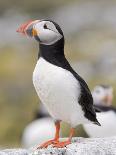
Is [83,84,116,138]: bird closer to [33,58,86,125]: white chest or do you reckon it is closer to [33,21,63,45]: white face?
[33,58,86,125]: white chest

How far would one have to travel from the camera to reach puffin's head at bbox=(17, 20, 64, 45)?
692cm

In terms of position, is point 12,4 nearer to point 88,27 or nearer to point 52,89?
point 88,27


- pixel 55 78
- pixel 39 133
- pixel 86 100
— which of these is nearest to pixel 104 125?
pixel 86 100

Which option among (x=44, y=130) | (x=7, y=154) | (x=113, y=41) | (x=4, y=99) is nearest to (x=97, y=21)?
(x=113, y=41)

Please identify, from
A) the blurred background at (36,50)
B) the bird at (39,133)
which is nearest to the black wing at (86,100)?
the bird at (39,133)

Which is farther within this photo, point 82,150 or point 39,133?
point 39,133

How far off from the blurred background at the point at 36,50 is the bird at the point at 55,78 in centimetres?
835

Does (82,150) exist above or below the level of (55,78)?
below

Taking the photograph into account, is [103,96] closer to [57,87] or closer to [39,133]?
[39,133]

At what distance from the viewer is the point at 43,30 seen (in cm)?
693

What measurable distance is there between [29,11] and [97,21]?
4.95m

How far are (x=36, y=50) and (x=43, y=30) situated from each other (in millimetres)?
22302

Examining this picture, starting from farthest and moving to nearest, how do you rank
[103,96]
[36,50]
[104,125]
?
1. [36,50]
2. [103,96]
3. [104,125]

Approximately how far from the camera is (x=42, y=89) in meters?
6.94
